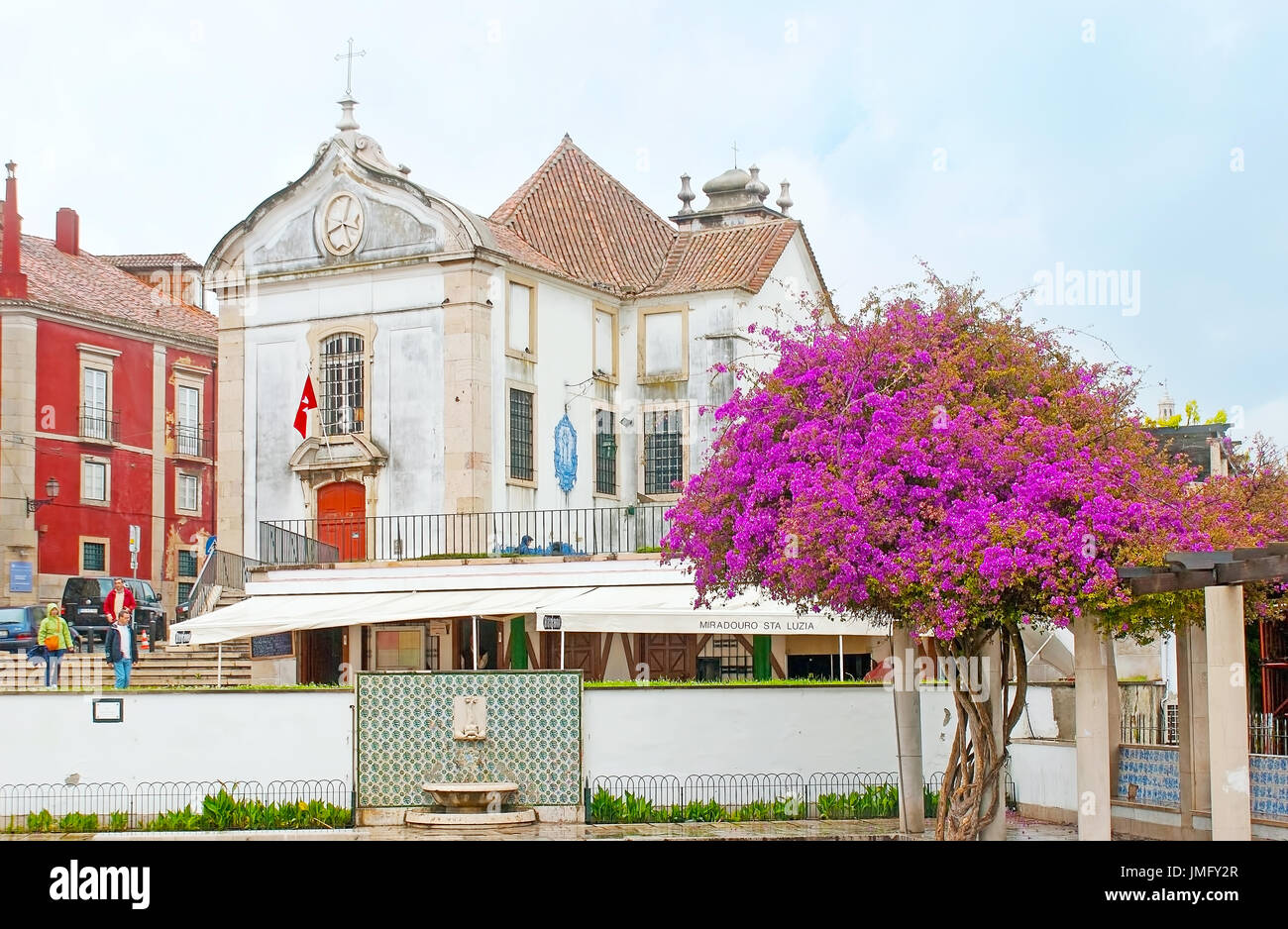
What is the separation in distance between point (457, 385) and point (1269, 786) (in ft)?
64.5

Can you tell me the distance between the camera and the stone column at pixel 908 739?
866 inches

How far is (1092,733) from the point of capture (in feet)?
61.0

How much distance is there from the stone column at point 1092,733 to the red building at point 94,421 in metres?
32.5

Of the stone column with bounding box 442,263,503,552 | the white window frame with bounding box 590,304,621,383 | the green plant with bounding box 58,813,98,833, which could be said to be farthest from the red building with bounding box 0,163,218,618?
the green plant with bounding box 58,813,98,833

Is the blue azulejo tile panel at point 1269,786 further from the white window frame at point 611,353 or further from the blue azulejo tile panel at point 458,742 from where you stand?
the white window frame at point 611,353

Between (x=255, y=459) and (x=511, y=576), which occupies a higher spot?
(x=255, y=459)

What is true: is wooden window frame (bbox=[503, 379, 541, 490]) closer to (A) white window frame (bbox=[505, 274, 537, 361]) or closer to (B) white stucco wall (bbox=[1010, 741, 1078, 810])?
(A) white window frame (bbox=[505, 274, 537, 361])

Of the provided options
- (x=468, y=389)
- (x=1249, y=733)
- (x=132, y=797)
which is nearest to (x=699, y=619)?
(x=132, y=797)

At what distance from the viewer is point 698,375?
3819cm

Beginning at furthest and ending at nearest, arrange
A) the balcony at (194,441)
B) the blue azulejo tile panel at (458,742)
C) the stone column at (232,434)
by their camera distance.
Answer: the balcony at (194,441), the stone column at (232,434), the blue azulejo tile panel at (458,742)

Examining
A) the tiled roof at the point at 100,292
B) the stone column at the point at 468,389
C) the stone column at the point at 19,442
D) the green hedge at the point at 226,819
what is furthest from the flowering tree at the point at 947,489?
the tiled roof at the point at 100,292
